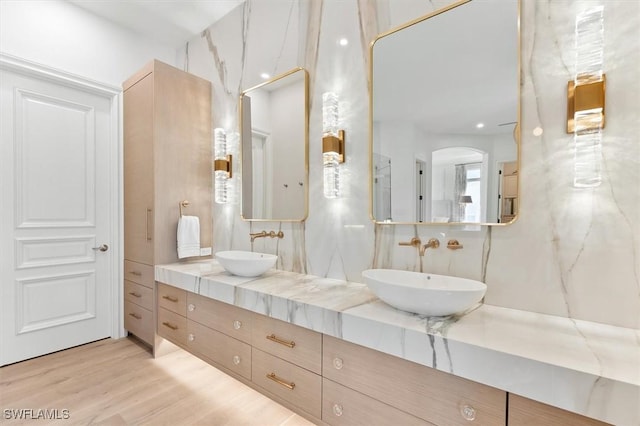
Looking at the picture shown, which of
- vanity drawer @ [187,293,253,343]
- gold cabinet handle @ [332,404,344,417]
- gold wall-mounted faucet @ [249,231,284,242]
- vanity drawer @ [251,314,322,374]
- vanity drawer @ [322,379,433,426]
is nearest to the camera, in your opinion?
vanity drawer @ [322,379,433,426]

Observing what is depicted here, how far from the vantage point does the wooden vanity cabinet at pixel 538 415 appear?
2.63 feet

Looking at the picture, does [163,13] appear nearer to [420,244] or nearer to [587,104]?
[420,244]

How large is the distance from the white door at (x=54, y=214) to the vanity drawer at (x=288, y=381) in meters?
2.08

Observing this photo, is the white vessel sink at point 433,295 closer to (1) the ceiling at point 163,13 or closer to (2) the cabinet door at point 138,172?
(2) the cabinet door at point 138,172

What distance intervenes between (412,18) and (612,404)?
179cm

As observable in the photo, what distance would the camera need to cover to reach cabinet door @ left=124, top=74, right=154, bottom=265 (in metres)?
2.51

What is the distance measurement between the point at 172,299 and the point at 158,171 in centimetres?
104

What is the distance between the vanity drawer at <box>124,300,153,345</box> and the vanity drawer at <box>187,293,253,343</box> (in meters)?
0.69

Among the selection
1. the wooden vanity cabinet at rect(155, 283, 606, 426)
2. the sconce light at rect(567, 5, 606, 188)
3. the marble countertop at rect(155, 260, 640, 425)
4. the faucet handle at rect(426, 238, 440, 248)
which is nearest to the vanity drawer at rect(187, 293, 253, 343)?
the wooden vanity cabinet at rect(155, 283, 606, 426)

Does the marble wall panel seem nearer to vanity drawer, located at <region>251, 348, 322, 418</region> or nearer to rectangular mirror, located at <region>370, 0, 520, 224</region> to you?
rectangular mirror, located at <region>370, 0, 520, 224</region>

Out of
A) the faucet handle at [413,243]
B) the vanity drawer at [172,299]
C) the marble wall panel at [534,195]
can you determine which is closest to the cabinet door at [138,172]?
the vanity drawer at [172,299]

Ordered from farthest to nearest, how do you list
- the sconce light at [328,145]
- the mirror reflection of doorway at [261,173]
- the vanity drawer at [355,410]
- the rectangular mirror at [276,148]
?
the mirror reflection of doorway at [261,173], the rectangular mirror at [276,148], the sconce light at [328,145], the vanity drawer at [355,410]

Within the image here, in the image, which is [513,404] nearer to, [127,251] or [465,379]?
[465,379]

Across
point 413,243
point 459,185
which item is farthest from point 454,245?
point 459,185
